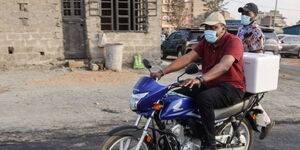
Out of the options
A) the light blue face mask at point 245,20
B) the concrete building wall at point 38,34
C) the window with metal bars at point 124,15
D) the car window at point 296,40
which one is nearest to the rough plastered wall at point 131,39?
the concrete building wall at point 38,34

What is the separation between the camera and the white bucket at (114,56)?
12.0m

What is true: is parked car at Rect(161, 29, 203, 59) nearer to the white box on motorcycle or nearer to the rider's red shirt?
the white box on motorcycle

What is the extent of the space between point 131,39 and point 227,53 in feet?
30.6

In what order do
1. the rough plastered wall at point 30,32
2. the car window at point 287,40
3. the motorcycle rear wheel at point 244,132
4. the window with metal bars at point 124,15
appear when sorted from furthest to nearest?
the car window at point 287,40 → the window with metal bars at point 124,15 → the rough plastered wall at point 30,32 → the motorcycle rear wheel at point 244,132

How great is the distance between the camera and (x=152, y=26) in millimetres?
13133

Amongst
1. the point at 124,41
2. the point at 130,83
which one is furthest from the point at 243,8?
the point at 124,41

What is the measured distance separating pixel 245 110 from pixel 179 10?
5356cm

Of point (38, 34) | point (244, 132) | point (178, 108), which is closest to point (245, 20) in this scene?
point (244, 132)

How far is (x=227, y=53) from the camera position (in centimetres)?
381

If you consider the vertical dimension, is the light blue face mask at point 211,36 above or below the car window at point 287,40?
above

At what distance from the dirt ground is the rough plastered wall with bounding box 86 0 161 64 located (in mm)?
1325

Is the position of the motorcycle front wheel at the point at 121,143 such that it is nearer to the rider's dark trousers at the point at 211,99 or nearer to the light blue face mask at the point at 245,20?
the rider's dark trousers at the point at 211,99

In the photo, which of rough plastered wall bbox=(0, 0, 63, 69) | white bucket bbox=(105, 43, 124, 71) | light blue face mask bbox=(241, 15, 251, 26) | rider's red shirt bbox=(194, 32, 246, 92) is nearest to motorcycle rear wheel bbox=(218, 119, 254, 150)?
rider's red shirt bbox=(194, 32, 246, 92)

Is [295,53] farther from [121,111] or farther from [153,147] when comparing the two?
[153,147]
